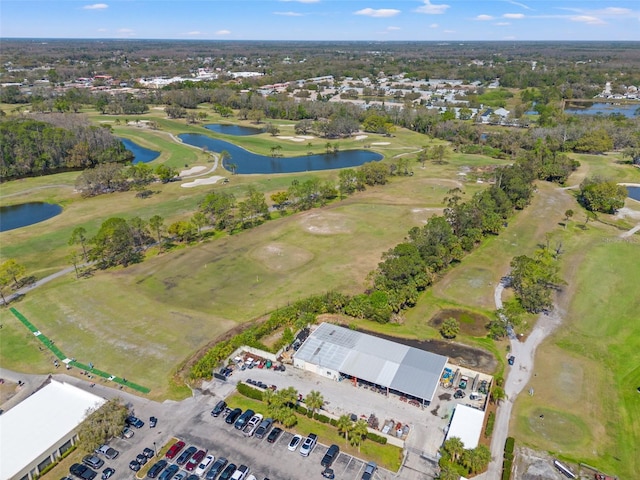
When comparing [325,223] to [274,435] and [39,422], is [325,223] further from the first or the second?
[39,422]

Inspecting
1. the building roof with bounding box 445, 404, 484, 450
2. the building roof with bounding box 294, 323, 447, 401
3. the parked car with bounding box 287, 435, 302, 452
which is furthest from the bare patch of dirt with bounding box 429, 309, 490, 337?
the parked car with bounding box 287, 435, 302, 452

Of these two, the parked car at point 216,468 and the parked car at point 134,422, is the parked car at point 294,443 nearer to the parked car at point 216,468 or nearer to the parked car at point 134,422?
the parked car at point 216,468

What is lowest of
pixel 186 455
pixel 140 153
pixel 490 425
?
pixel 490 425

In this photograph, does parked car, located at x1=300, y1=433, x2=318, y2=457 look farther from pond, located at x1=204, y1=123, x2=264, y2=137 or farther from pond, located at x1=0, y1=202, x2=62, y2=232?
pond, located at x1=204, y1=123, x2=264, y2=137

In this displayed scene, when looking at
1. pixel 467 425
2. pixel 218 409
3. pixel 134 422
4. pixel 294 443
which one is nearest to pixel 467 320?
pixel 467 425

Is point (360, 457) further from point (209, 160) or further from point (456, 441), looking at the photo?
point (209, 160)

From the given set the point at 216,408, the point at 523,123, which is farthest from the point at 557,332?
the point at 523,123
